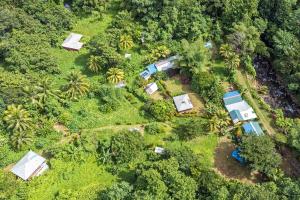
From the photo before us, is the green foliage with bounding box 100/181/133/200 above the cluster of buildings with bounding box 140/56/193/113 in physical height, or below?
below

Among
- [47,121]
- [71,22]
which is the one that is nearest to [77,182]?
[47,121]

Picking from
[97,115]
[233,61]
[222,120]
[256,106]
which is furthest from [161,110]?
[256,106]

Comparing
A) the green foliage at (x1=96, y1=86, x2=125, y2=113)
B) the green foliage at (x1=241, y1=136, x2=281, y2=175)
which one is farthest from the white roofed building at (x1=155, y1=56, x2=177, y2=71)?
the green foliage at (x1=241, y1=136, x2=281, y2=175)

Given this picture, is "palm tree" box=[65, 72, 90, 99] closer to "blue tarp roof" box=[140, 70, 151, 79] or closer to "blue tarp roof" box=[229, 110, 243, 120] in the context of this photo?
"blue tarp roof" box=[140, 70, 151, 79]

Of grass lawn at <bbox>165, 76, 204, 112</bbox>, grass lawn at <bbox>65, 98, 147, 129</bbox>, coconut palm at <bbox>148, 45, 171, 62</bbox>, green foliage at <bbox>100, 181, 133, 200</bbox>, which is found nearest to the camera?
green foliage at <bbox>100, 181, 133, 200</bbox>

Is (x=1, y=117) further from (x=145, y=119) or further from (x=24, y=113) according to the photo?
(x=145, y=119)

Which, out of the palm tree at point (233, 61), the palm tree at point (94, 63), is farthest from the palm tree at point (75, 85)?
the palm tree at point (233, 61)

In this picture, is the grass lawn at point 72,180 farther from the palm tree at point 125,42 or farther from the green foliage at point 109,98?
the palm tree at point 125,42

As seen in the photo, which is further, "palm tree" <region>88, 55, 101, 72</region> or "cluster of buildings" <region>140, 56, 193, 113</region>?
"palm tree" <region>88, 55, 101, 72</region>
